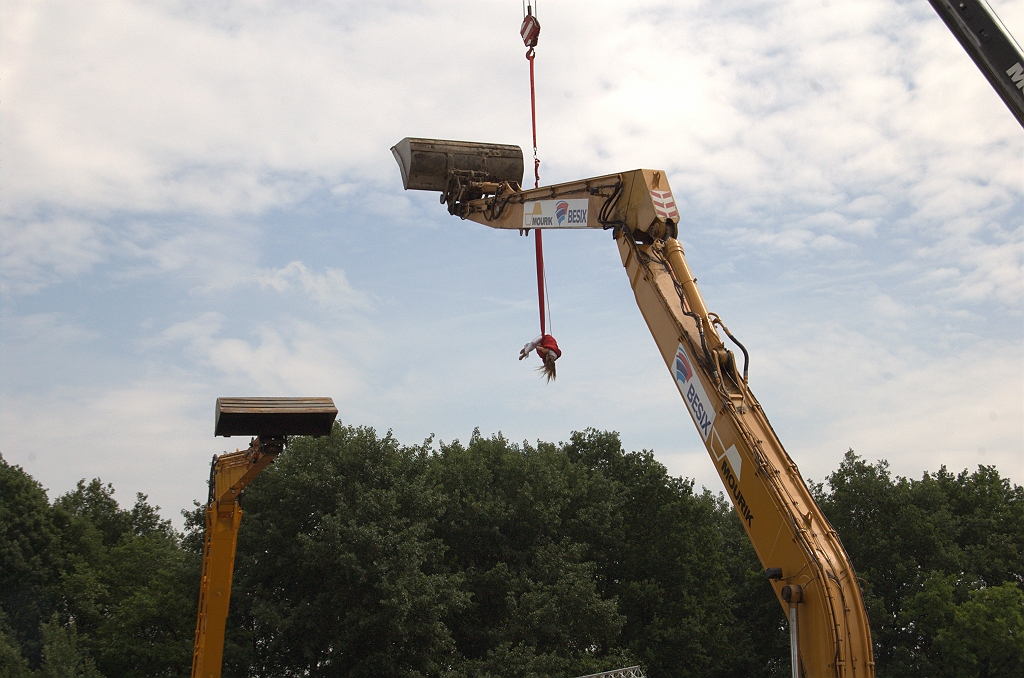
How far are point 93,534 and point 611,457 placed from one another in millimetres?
23983

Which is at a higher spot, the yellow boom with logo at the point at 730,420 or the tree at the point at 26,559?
the tree at the point at 26,559

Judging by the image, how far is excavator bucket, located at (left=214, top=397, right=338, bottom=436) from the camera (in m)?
13.8

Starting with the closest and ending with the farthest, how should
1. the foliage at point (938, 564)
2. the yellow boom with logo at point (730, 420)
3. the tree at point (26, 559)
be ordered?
the yellow boom with logo at point (730, 420)
the foliage at point (938, 564)
the tree at point (26, 559)

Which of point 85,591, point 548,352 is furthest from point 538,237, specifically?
point 85,591

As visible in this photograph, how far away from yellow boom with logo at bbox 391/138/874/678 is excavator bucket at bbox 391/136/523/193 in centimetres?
179

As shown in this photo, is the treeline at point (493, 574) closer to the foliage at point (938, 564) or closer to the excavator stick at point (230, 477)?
the foliage at point (938, 564)

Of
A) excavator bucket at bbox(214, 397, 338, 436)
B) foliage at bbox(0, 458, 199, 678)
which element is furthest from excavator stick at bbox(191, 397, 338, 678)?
foliage at bbox(0, 458, 199, 678)

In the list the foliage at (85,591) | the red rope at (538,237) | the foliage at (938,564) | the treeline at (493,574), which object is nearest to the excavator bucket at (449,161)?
the red rope at (538,237)

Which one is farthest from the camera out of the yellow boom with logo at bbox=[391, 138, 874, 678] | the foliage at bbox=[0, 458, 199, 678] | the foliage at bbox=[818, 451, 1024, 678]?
the foliage at bbox=[818, 451, 1024, 678]

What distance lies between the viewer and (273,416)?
46.4 ft

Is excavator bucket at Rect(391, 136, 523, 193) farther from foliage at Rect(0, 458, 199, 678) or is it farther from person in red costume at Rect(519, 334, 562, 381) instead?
foliage at Rect(0, 458, 199, 678)

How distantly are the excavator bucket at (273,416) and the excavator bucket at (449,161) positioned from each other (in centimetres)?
378

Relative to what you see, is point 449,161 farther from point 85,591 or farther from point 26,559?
point 26,559

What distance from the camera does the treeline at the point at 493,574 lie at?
94.1ft
